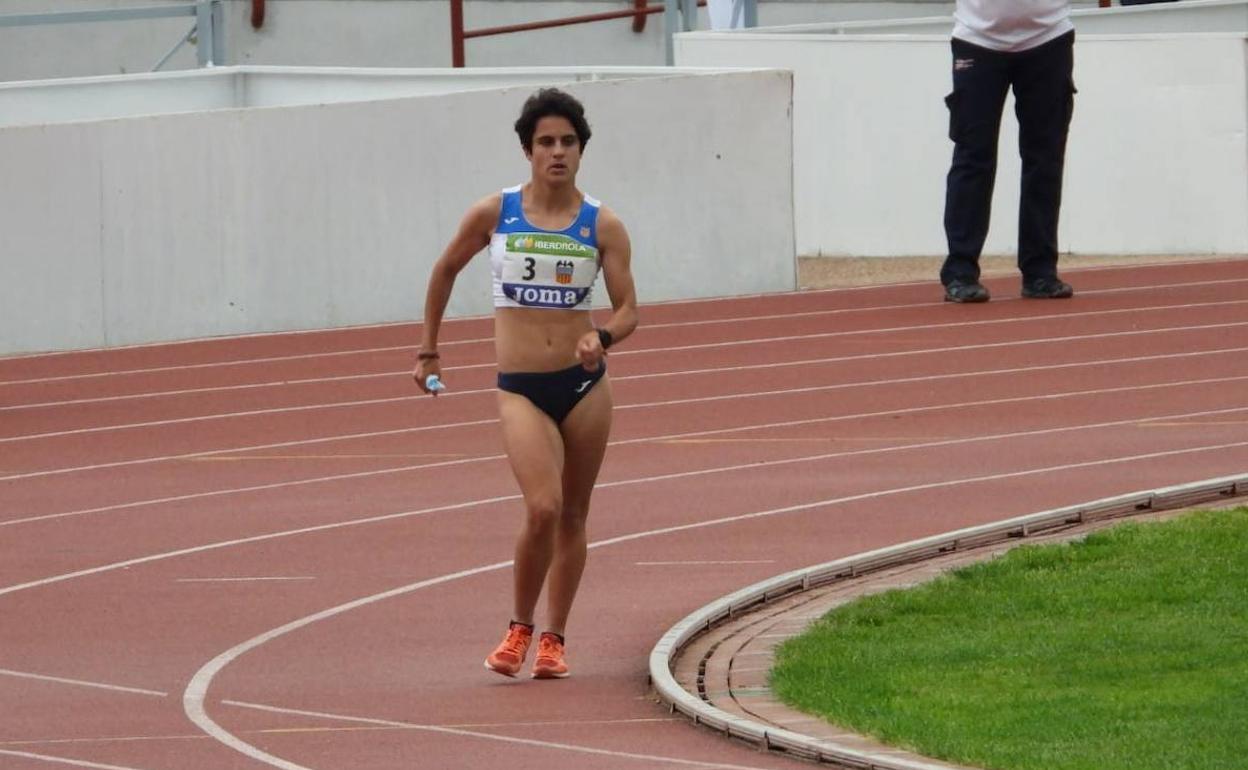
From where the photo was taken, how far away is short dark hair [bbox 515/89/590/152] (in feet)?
28.0

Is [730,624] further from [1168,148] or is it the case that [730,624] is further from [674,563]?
[1168,148]

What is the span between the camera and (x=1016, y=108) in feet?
59.6

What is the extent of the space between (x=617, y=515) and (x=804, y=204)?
414 inches

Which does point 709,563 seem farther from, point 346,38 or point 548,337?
point 346,38

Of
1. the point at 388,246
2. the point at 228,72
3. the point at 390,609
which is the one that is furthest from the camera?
the point at 228,72

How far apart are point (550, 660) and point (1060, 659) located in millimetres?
Answer: 1560

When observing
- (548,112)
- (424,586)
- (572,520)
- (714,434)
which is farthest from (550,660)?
(714,434)

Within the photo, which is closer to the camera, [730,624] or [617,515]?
[730,624]

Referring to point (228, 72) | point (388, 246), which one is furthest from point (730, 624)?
point (228, 72)

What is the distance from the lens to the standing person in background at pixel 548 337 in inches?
337

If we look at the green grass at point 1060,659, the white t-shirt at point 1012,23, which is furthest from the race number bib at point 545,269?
the white t-shirt at point 1012,23

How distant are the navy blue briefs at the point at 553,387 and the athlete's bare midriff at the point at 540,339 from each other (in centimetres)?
2

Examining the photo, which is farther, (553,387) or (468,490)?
(468,490)

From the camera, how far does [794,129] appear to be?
2194 centimetres
